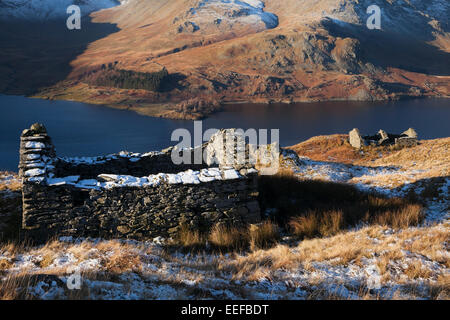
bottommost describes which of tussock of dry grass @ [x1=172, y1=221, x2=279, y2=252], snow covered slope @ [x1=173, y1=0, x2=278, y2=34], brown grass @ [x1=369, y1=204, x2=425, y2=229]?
tussock of dry grass @ [x1=172, y1=221, x2=279, y2=252]

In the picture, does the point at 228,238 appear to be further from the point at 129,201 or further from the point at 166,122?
the point at 166,122

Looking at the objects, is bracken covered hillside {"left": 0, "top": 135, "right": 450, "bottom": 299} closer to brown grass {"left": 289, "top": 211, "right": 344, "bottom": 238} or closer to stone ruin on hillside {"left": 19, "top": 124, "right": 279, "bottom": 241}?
brown grass {"left": 289, "top": 211, "right": 344, "bottom": 238}

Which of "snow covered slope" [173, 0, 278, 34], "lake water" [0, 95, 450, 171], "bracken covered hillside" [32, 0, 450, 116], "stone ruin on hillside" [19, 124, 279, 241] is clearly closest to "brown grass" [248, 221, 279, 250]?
"stone ruin on hillside" [19, 124, 279, 241]

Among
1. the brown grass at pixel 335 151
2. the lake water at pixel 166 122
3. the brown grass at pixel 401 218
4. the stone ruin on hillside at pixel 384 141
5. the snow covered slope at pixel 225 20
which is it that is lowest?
the brown grass at pixel 401 218

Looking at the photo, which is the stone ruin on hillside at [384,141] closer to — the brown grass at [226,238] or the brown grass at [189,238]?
the brown grass at [226,238]

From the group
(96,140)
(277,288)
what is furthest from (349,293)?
(96,140)

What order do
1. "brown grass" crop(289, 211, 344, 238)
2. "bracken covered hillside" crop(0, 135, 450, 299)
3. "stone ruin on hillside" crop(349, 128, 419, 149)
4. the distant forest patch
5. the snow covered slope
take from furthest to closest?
the snow covered slope, the distant forest patch, "stone ruin on hillside" crop(349, 128, 419, 149), "brown grass" crop(289, 211, 344, 238), "bracken covered hillside" crop(0, 135, 450, 299)

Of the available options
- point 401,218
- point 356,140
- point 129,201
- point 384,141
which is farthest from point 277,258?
point 384,141

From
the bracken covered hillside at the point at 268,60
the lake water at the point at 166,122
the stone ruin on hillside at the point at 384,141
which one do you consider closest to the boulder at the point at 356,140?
the stone ruin on hillside at the point at 384,141
